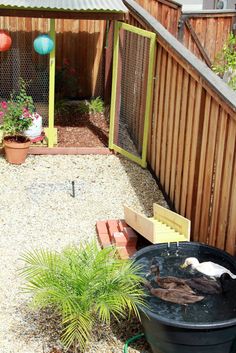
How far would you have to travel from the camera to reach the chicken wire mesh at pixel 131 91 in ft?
31.7

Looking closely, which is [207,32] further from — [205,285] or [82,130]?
[205,285]

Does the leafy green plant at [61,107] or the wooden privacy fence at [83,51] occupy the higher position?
the wooden privacy fence at [83,51]

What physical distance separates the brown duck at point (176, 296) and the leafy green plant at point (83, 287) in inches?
6.0

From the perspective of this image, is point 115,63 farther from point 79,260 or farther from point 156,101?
point 79,260

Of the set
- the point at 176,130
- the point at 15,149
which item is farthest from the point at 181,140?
the point at 15,149

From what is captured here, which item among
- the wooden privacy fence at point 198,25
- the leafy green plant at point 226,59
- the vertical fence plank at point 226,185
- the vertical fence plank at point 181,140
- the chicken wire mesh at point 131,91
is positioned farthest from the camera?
the leafy green plant at point 226,59

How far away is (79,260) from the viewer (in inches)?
225

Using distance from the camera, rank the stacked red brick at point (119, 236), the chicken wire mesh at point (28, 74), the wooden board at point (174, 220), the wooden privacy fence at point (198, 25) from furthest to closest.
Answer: the wooden privacy fence at point (198, 25) → the chicken wire mesh at point (28, 74) → the stacked red brick at point (119, 236) → the wooden board at point (174, 220)

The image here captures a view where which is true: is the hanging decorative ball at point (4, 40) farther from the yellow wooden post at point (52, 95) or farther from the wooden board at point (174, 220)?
the wooden board at point (174, 220)

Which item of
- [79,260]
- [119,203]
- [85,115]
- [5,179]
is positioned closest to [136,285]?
[79,260]

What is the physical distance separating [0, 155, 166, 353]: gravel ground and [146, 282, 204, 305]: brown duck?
1.62 ft

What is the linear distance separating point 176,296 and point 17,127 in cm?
483

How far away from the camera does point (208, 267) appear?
589 centimetres


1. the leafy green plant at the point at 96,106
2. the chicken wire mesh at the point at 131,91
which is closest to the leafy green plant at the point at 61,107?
the leafy green plant at the point at 96,106
